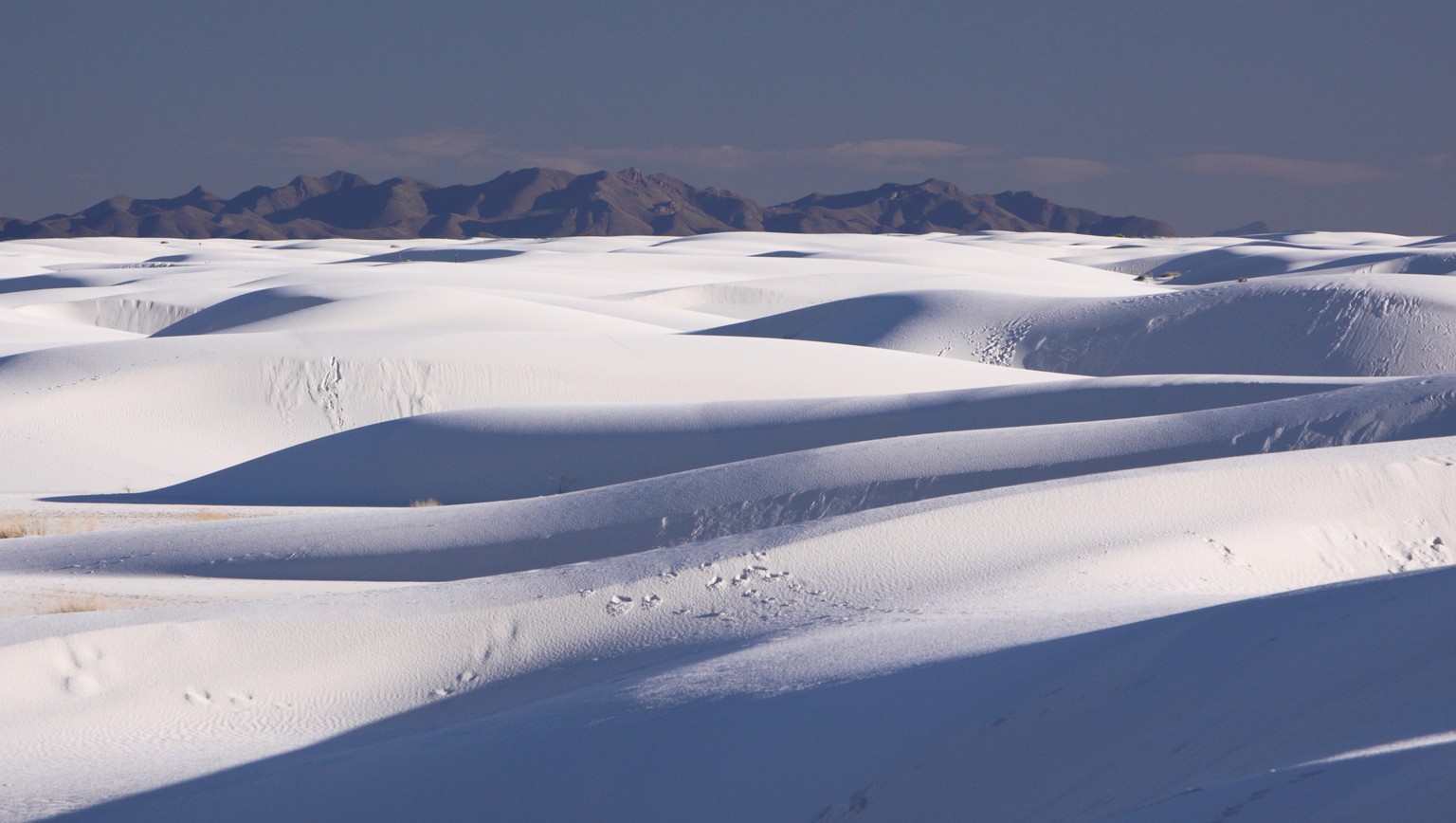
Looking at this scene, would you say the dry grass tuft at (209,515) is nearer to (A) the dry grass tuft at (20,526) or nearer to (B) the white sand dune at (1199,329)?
(A) the dry grass tuft at (20,526)

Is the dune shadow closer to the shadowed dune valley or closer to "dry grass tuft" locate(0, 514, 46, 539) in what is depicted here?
the shadowed dune valley

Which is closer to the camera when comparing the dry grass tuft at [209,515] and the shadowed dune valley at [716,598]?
the shadowed dune valley at [716,598]

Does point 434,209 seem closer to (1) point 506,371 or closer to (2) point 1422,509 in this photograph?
(1) point 506,371

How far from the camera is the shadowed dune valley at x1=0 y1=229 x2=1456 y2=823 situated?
4.45m

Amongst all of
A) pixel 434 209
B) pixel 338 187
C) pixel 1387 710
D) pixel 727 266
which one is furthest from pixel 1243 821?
pixel 338 187

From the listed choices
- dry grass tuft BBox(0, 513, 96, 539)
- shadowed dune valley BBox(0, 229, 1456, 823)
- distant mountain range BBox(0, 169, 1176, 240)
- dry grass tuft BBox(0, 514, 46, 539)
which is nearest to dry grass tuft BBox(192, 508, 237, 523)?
shadowed dune valley BBox(0, 229, 1456, 823)

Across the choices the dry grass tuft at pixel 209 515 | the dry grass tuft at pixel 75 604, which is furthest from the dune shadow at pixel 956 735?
the dry grass tuft at pixel 209 515

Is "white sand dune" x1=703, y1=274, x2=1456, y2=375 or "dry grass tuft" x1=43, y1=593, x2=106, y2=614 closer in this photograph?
"dry grass tuft" x1=43, y1=593, x2=106, y2=614

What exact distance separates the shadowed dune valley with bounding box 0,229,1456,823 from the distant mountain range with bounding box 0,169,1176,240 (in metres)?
127

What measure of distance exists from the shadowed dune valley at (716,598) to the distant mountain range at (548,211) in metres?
127

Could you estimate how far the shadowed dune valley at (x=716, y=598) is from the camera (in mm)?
4445

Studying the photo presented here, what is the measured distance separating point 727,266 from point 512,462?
31.8 meters

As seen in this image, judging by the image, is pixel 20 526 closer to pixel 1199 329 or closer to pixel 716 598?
pixel 716 598

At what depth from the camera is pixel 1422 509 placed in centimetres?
821
